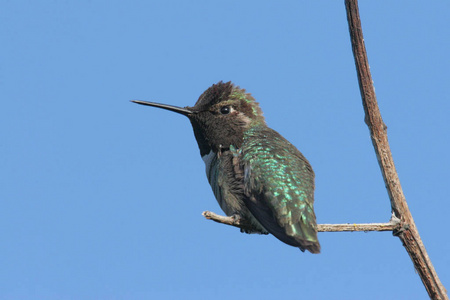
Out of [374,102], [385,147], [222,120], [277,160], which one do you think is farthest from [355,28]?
[222,120]

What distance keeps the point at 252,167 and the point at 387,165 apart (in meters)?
1.64

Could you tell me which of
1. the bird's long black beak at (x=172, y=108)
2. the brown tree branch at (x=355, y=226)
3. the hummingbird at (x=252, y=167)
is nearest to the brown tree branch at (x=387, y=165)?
the brown tree branch at (x=355, y=226)

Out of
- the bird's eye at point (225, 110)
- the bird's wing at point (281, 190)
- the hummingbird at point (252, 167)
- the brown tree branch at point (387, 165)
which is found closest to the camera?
the brown tree branch at point (387, 165)

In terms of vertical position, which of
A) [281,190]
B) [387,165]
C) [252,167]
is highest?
[252,167]

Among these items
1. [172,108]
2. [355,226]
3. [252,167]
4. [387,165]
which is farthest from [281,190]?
[172,108]

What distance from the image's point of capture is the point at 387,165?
485 cm

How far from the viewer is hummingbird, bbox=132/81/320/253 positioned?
17.7 ft

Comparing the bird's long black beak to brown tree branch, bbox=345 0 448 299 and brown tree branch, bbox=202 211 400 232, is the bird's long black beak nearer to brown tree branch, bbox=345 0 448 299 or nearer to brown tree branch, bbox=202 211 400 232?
brown tree branch, bbox=202 211 400 232

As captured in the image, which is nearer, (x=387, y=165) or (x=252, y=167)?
(x=387, y=165)

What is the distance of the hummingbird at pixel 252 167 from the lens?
213 inches

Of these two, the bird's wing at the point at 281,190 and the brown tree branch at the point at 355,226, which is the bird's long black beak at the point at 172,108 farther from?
the brown tree branch at the point at 355,226

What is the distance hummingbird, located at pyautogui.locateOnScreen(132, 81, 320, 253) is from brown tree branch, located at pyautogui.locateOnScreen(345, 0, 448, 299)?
2.82ft

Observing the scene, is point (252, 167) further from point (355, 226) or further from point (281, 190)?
point (355, 226)

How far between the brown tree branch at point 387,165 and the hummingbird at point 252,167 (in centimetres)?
86
